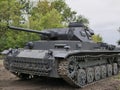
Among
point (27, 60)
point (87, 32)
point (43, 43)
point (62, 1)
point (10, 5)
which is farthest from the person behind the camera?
A: point (62, 1)

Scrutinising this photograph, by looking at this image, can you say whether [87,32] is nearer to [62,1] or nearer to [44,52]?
[44,52]

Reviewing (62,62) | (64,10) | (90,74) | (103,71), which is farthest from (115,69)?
(64,10)

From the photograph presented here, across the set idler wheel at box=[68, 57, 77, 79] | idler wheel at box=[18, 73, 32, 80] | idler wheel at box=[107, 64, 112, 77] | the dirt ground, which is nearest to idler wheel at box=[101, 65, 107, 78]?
the dirt ground

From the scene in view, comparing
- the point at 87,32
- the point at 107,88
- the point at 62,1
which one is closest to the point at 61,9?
the point at 62,1

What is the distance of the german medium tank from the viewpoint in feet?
41.5

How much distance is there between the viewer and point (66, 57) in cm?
1233

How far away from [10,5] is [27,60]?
22.6 metres

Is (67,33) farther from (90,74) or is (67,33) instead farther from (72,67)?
(72,67)

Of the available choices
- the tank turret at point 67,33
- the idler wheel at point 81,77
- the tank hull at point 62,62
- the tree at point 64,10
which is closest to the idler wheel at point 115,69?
the tank hull at point 62,62

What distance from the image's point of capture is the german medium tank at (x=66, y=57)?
498 inches

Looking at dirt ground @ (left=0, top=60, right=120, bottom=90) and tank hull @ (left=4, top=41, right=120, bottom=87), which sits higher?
tank hull @ (left=4, top=41, right=120, bottom=87)

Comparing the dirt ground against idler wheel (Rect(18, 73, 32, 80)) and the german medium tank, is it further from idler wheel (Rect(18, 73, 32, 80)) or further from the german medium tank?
the german medium tank

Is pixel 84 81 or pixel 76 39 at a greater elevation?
pixel 76 39

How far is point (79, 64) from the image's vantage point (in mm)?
13805
